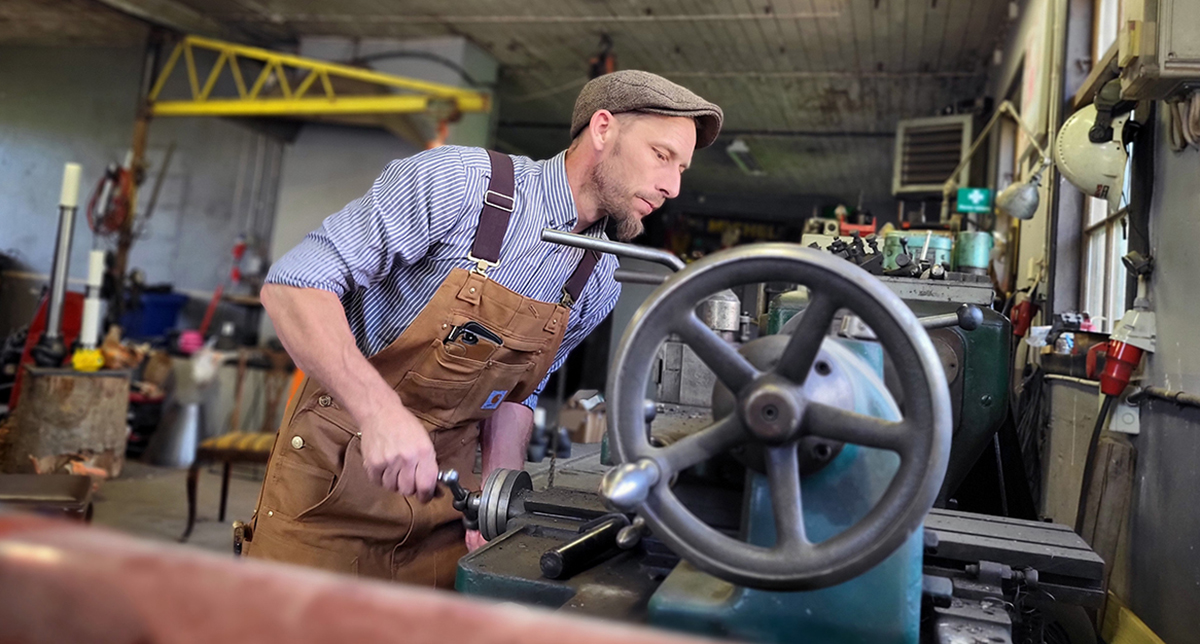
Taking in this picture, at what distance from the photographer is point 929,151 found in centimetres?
512

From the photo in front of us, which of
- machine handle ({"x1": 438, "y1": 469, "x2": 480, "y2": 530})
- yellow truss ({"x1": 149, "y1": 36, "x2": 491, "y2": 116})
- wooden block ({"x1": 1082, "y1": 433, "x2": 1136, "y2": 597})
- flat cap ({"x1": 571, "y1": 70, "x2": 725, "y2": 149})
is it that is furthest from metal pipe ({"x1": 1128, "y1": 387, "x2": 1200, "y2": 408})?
yellow truss ({"x1": 149, "y1": 36, "x2": 491, "y2": 116})

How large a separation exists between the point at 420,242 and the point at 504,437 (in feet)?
1.52

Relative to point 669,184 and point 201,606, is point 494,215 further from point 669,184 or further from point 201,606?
point 201,606

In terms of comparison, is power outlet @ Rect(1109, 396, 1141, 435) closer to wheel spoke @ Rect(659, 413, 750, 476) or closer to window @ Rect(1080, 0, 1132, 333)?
window @ Rect(1080, 0, 1132, 333)

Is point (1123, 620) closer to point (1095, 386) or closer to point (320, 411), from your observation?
point (1095, 386)

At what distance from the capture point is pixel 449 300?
134cm

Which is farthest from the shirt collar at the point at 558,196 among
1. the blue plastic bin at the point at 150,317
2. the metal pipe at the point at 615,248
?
the blue plastic bin at the point at 150,317

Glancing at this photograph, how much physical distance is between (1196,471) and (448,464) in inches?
58.9

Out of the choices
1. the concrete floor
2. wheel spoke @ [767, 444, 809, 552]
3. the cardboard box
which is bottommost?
the concrete floor

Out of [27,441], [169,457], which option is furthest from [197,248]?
[27,441]

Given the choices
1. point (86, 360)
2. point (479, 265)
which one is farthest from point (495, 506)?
point (86, 360)

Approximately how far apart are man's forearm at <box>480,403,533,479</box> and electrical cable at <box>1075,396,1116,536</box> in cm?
150

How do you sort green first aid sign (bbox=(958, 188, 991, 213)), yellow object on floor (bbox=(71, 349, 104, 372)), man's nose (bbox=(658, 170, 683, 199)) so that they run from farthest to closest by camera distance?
yellow object on floor (bbox=(71, 349, 104, 372)), green first aid sign (bbox=(958, 188, 991, 213)), man's nose (bbox=(658, 170, 683, 199))

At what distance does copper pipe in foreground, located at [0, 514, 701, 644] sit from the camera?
0.40m
